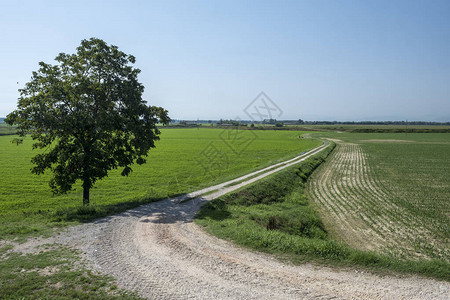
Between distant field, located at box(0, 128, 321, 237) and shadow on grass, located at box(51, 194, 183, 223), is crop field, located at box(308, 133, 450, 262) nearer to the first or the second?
distant field, located at box(0, 128, 321, 237)

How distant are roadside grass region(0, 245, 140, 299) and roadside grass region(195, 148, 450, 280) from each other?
574 cm

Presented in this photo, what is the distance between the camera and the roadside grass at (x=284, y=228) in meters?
10.2

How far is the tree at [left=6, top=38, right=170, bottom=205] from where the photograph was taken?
17922 mm

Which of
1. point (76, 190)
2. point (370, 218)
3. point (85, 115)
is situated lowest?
point (370, 218)

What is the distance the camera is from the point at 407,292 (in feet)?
27.6

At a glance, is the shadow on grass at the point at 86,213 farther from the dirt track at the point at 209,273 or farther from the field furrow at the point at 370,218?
the field furrow at the point at 370,218

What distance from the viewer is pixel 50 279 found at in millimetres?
8734

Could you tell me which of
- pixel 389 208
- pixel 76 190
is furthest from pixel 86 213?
pixel 389 208

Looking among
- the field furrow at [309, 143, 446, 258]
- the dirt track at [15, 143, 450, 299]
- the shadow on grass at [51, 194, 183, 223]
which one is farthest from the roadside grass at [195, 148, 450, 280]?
the shadow on grass at [51, 194, 183, 223]

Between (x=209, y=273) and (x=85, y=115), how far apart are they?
47.5 ft

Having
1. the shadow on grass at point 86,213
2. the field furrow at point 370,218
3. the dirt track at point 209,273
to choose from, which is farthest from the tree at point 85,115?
the field furrow at point 370,218

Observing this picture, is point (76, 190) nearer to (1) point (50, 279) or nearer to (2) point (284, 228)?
(1) point (50, 279)

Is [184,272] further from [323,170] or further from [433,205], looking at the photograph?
[323,170]

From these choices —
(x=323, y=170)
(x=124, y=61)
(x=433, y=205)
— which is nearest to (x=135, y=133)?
(x=124, y=61)
